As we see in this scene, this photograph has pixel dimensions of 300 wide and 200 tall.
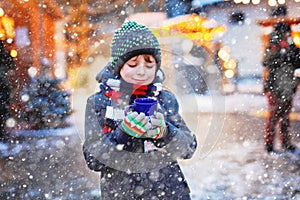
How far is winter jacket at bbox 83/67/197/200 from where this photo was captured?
8.95 feet

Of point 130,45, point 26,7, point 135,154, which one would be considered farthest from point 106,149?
point 26,7

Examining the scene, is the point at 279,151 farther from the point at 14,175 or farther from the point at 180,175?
the point at 180,175

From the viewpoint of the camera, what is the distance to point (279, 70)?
720 centimetres

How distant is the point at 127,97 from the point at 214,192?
9.89ft

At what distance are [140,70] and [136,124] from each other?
0.41 meters

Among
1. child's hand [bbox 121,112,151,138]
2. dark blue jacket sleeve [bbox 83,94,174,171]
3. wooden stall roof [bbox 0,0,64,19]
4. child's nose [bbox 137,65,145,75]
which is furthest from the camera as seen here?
wooden stall roof [bbox 0,0,64,19]

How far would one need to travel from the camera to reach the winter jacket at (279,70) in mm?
7014

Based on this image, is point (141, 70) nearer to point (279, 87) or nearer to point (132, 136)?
point (132, 136)

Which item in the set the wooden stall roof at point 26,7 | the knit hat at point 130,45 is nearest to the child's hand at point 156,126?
the knit hat at point 130,45

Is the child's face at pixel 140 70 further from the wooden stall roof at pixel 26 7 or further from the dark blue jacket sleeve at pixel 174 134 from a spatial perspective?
the wooden stall roof at pixel 26 7

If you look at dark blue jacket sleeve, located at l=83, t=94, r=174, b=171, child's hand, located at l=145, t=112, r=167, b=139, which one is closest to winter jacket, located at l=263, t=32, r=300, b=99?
dark blue jacket sleeve, located at l=83, t=94, r=174, b=171

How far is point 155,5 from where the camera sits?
14977mm

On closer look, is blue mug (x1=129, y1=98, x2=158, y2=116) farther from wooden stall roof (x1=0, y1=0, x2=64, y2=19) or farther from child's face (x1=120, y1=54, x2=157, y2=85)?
wooden stall roof (x1=0, y1=0, x2=64, y2=19)

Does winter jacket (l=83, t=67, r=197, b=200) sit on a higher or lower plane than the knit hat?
lower
